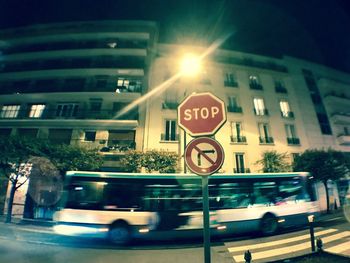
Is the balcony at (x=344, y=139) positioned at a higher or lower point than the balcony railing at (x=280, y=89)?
lower

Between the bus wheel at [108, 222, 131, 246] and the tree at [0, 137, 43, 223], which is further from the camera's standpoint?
the tree at [0, 137, 43, 223]

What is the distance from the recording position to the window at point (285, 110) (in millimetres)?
20497

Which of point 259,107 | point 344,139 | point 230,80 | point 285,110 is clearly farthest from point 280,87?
point 344,139

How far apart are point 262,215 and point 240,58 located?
19.5 meters

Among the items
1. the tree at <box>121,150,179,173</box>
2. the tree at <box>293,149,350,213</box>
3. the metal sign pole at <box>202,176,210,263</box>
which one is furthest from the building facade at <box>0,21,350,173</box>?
the metal sign pole at <box>202,176,210,263</box>

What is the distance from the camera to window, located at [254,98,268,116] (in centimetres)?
2003

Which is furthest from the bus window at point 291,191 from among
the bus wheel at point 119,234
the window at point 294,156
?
the window at point 294,156

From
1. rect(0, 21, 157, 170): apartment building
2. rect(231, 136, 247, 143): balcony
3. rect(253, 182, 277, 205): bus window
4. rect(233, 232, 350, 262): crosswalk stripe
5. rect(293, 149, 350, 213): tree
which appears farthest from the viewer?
rect(231, 136, 247, 143): balcony

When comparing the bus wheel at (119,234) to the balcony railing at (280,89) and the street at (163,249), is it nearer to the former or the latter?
the street at (163,249)

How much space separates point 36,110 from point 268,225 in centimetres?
2166

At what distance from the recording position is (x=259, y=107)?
20391mm

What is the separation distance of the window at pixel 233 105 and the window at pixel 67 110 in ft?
50.5

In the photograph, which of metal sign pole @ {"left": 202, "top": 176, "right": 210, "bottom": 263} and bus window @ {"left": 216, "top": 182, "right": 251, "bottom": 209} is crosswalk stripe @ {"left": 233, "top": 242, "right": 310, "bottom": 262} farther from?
metal sign pole @ {"left": 202, "top": 176, "right": 210, "bottom": 263}

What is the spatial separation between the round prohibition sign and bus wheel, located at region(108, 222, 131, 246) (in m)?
6.63
